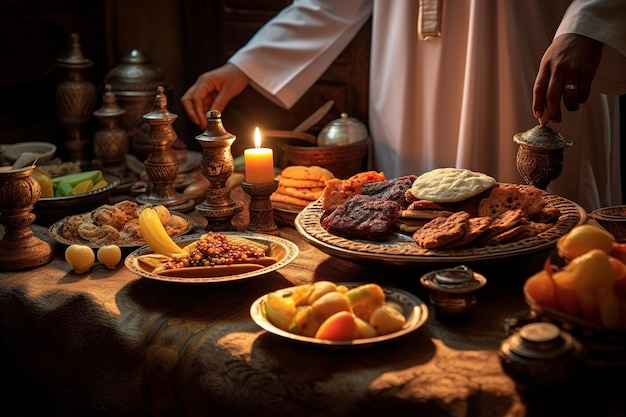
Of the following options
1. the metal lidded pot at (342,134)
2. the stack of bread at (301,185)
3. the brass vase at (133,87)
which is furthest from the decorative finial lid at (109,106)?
the stack of bread at (301,185)

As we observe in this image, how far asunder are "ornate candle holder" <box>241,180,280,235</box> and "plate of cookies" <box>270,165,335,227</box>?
0.43ft

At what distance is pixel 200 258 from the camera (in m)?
1.95

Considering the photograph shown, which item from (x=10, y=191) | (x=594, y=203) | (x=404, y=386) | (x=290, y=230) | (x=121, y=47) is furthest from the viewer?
(x=121, y=47)

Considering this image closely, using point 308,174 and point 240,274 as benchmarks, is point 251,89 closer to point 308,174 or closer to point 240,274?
point 308,174

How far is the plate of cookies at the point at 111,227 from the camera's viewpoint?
229cm

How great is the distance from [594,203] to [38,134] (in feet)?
8.21

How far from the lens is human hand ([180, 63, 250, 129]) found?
3115 millimetres

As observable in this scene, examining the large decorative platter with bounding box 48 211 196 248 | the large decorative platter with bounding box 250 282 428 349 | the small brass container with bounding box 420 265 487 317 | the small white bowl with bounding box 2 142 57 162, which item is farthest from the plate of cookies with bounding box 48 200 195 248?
the small brass container with bounding box 420 265 487 317

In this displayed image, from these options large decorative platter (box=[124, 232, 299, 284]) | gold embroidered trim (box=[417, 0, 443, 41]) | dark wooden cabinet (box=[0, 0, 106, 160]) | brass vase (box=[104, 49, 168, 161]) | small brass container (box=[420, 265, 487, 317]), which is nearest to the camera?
small brass container (box=[420, 265, 487, 317])

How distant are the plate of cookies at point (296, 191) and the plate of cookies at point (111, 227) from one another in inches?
11.0

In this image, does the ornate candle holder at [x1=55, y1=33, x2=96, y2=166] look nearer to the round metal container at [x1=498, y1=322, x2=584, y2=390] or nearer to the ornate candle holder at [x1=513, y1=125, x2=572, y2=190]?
the ornate candle holder at [x1=513, y1=125, x2=572, y2=190]

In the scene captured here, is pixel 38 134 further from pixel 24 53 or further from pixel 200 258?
pixel 200 258

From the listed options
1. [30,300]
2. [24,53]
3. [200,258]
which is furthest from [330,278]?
[24,53]

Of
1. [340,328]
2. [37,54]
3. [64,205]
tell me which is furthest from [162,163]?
[37,54]
